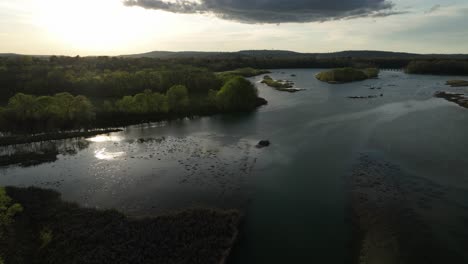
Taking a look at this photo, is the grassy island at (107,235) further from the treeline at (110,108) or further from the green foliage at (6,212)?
the treeline at (110,108)

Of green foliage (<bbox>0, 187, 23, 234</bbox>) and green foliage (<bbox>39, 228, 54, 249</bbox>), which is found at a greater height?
green foliage (<bbox>0, 187, 23, 234</bbox>)

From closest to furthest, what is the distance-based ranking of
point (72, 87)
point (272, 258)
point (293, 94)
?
point (272, 258), point (72, 87), point (293, 94)

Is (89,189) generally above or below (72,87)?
below

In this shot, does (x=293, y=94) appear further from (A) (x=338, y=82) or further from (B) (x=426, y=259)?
(B) (x=426, y=259)

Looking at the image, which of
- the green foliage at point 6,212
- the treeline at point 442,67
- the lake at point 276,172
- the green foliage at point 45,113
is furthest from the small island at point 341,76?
the green foliage at point 6,212

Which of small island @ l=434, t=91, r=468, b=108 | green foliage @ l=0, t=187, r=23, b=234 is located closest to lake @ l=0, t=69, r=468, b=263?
green foliage @ l=0, t=187, r=23, b=234

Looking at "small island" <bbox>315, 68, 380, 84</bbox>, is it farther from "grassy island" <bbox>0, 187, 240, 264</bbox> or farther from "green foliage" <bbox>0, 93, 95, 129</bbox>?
"grassy island" <bbox>0, 187, 240, 264</bbox>

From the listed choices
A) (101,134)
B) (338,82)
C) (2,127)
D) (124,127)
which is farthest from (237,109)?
(338,82)

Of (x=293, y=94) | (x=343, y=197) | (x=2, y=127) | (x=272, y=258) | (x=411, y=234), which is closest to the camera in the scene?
(x=272, y=258)
